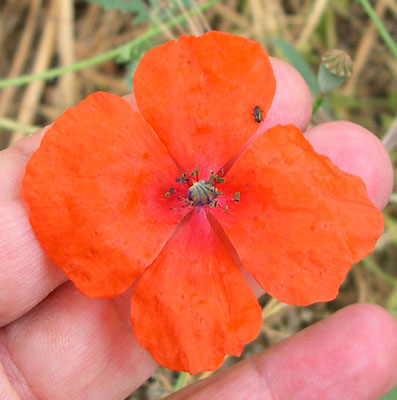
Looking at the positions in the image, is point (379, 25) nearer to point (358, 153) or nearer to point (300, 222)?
point (358, 153)

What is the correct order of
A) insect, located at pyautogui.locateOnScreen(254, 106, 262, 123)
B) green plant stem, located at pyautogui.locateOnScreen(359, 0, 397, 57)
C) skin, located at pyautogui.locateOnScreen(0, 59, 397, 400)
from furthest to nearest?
green plant stem, located at pyautogui.locateOnScreen(359, 0, 397, 57), skin, located at pyautogui.locateOnScreen(0, 59, 397, 400), insect, located at pyautogui.locateOnScreen(254, 106, 262, 123)

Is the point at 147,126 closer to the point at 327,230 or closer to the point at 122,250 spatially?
the point at 122,250

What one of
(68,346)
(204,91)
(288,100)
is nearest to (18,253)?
(68,346)

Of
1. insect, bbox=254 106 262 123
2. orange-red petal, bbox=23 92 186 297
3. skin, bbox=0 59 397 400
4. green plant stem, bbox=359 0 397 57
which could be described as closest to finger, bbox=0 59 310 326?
skin, bbox=0 59 397 400

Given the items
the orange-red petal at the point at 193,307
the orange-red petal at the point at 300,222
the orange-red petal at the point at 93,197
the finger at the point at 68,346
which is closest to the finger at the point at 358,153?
the orange-red petal at the point at 300,222

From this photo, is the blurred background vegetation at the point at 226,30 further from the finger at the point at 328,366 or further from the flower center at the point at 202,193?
the flower center at the point at 202,193

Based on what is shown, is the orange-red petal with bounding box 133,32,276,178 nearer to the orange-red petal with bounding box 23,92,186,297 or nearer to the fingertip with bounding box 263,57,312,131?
the orange-red petal with bounding box 23,92,186,297

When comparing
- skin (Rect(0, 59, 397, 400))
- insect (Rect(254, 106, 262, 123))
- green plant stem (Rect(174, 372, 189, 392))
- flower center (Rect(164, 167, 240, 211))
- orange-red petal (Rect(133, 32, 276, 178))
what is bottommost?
green plant stem (Rect(174, 372, 189, 392))
